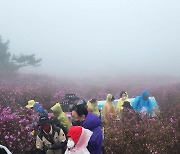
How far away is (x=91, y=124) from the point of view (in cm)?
556

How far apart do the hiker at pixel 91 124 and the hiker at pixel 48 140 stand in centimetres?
81

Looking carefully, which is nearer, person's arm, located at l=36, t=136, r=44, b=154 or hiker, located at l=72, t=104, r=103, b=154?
hiker, located at l=72, t=104, r=103, b=154

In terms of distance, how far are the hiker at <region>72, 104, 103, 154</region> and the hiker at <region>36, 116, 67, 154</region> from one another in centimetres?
81

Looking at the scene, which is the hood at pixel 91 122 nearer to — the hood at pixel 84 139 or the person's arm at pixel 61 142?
the hood at pixel 84 139

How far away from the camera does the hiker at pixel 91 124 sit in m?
5.40

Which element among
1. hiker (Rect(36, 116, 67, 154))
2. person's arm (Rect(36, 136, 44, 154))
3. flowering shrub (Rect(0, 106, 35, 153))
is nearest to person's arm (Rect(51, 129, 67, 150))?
hiker (Rect(36, 116, 67, 154))

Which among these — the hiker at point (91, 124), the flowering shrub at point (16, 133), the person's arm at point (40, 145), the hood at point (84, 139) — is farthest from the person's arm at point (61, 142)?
the flowering shrub at point (16, 133)

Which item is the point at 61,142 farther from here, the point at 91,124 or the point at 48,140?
the point at 91,124

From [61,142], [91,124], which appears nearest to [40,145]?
[61,142]

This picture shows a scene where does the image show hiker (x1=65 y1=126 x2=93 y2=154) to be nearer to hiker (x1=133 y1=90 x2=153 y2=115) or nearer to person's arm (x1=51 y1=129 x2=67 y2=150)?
person's arm (x1=51 y1=129 x2=67 y2=150)

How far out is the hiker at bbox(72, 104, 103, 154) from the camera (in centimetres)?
540

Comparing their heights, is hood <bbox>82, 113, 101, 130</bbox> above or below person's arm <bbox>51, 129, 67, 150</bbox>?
above

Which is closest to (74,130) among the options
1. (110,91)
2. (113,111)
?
(113,111)

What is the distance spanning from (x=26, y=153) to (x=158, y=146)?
10.4ft
